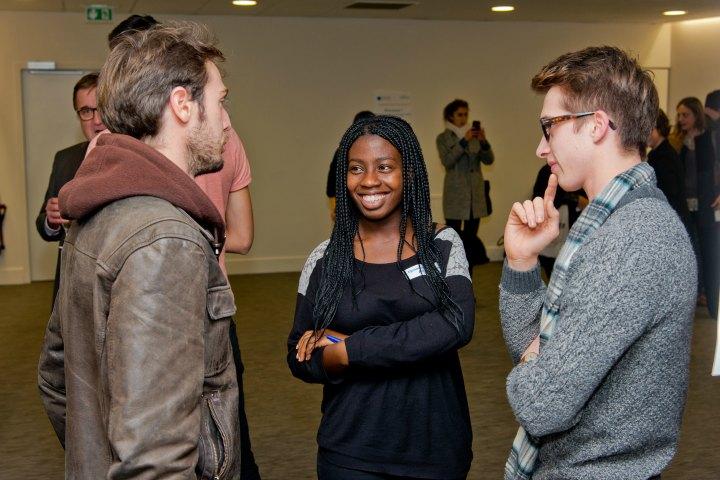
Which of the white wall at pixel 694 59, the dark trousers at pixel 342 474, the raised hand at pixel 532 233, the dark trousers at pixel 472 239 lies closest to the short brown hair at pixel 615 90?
the raised hand at pixel 532 233

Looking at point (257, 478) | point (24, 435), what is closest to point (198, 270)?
point (257, 478)

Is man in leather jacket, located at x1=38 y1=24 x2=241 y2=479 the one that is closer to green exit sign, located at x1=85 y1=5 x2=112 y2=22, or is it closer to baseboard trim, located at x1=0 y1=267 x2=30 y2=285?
green exit sign, located at x1=85 y1=5 x2=112 y2=22

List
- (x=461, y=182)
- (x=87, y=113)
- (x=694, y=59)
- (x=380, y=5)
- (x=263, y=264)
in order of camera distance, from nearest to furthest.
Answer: (x=87, y=113) < (x=461, y=182) < (x=380, y=5) < (x=263, y=264) < (x=694, y=59)

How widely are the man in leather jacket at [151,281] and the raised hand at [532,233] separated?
2.16ft

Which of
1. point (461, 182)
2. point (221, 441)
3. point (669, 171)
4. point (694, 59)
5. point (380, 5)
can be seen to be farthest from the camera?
point (694, 59)

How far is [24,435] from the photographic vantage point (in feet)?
15.3

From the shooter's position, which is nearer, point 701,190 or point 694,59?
point 701,190

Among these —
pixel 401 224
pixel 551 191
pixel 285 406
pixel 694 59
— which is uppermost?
pixel 694 59

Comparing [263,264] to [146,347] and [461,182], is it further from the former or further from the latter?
[146,347]

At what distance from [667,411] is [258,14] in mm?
9181

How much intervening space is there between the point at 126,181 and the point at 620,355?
35.6 inches

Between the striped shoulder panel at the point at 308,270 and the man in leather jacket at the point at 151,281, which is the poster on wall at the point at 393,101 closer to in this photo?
the striped shoulder panel at the point at 308,270

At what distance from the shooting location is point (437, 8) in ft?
32.1

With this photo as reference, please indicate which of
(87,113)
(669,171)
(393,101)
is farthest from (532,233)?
(393,101)
